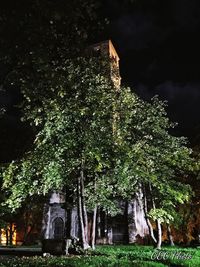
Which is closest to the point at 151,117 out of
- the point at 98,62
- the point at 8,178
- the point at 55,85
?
the point at 98,62

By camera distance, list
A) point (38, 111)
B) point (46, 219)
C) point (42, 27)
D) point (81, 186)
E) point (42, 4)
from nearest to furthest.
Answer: point (42, 4), point (42, 27), point (38, 111), point (81, 186), point (46, 219)

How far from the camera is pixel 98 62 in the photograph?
2798 cm


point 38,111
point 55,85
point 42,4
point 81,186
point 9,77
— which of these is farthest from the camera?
point 81,186

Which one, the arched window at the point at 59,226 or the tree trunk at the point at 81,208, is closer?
the tree trunk at the point at 81,208

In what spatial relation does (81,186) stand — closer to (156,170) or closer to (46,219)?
(156,170)

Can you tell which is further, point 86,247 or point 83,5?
point 86,247

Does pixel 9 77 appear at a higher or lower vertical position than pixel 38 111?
lower

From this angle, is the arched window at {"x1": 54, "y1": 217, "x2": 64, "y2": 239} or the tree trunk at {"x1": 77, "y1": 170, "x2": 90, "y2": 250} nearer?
the tree trunk at {"x1": 77, "y1": 170, "x2": 90, "y2": 250}

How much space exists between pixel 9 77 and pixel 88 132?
37.4 feet

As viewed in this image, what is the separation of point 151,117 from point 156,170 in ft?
13.8

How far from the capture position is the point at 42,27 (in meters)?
13.3

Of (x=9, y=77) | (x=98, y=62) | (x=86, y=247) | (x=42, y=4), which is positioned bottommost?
(x=86, y=247)

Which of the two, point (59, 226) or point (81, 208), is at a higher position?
point (59, 226)

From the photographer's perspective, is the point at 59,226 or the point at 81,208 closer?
the point at 81,208
